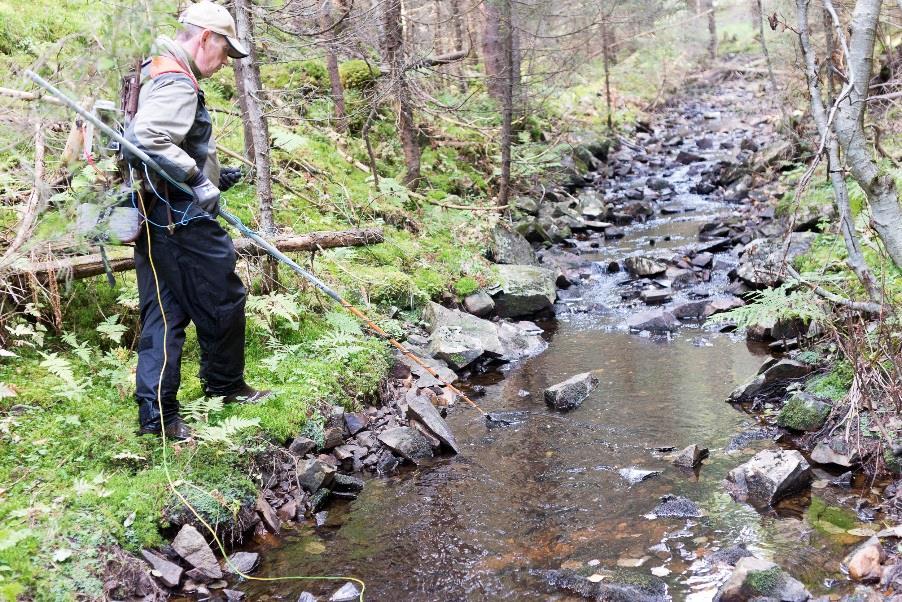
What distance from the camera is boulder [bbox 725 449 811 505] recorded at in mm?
5523

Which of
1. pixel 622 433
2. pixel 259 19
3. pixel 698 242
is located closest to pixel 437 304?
pixel 622 433

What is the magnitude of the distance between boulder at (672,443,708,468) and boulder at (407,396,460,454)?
1964mm

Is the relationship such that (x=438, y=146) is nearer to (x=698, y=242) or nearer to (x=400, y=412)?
(x=698, y=242)

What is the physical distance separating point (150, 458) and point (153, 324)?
3.21 ft

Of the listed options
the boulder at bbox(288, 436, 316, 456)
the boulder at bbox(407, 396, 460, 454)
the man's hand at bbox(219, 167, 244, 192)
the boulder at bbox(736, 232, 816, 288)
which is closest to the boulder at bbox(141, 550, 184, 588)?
the boulder at bbox(288, 436, 316, 456)

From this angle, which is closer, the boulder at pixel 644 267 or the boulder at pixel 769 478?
the boulder at pixel 769 478

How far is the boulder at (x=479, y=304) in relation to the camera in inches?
411

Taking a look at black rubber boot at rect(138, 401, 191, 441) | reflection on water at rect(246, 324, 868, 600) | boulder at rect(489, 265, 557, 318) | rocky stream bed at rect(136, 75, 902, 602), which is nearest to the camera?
rocky stream bed at rect(136, 75, 902, 602)

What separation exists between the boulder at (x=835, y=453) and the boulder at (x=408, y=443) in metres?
3.32

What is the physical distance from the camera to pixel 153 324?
538 cm

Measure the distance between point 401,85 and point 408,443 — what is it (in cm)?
694

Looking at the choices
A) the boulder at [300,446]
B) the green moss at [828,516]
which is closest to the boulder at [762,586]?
the green moss at [828,516]

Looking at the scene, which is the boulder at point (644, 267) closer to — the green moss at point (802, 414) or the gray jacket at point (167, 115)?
the green moss at point (802, 414)

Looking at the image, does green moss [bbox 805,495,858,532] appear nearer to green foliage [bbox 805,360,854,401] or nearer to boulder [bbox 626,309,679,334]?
green foliage [bbox 805,360,854,401]
